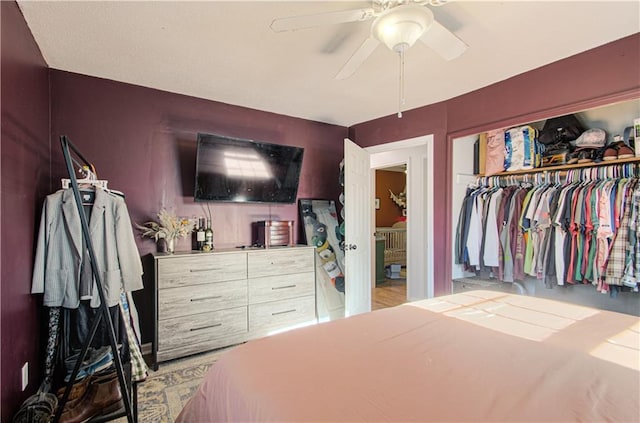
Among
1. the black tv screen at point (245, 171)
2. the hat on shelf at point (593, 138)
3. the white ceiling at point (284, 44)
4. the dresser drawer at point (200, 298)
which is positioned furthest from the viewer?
the black tv screen at point (245, 171)

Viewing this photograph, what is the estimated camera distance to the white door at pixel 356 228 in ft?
10.9

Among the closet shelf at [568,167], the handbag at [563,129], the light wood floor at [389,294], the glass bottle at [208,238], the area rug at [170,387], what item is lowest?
the light wood floor at [389,294]

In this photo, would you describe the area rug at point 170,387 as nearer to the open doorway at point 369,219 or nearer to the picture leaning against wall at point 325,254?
the picture leaning against wall at point 325,254

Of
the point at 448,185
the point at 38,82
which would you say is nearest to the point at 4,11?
the point at 38,82

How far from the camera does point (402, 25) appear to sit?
1.38 meters

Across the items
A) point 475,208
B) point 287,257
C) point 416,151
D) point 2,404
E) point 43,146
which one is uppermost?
point 416,151

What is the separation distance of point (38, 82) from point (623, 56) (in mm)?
3882

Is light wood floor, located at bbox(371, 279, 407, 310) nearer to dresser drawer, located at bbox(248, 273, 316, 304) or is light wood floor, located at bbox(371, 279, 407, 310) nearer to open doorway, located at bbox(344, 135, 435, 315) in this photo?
open doorway, located at bbox(344, 135, 435, 315)

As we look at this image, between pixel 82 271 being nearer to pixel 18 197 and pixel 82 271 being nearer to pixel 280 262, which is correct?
pixel 18 197

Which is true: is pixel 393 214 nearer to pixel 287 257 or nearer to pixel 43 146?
pixel 287 257

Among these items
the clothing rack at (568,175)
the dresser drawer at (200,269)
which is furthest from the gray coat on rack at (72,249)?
the clothing rack at (568,175)

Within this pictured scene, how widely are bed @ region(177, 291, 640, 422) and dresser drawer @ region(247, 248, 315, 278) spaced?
165 centimetres

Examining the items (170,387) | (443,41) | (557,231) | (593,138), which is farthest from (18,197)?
(593,138)

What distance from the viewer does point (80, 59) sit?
2266 millimetres
